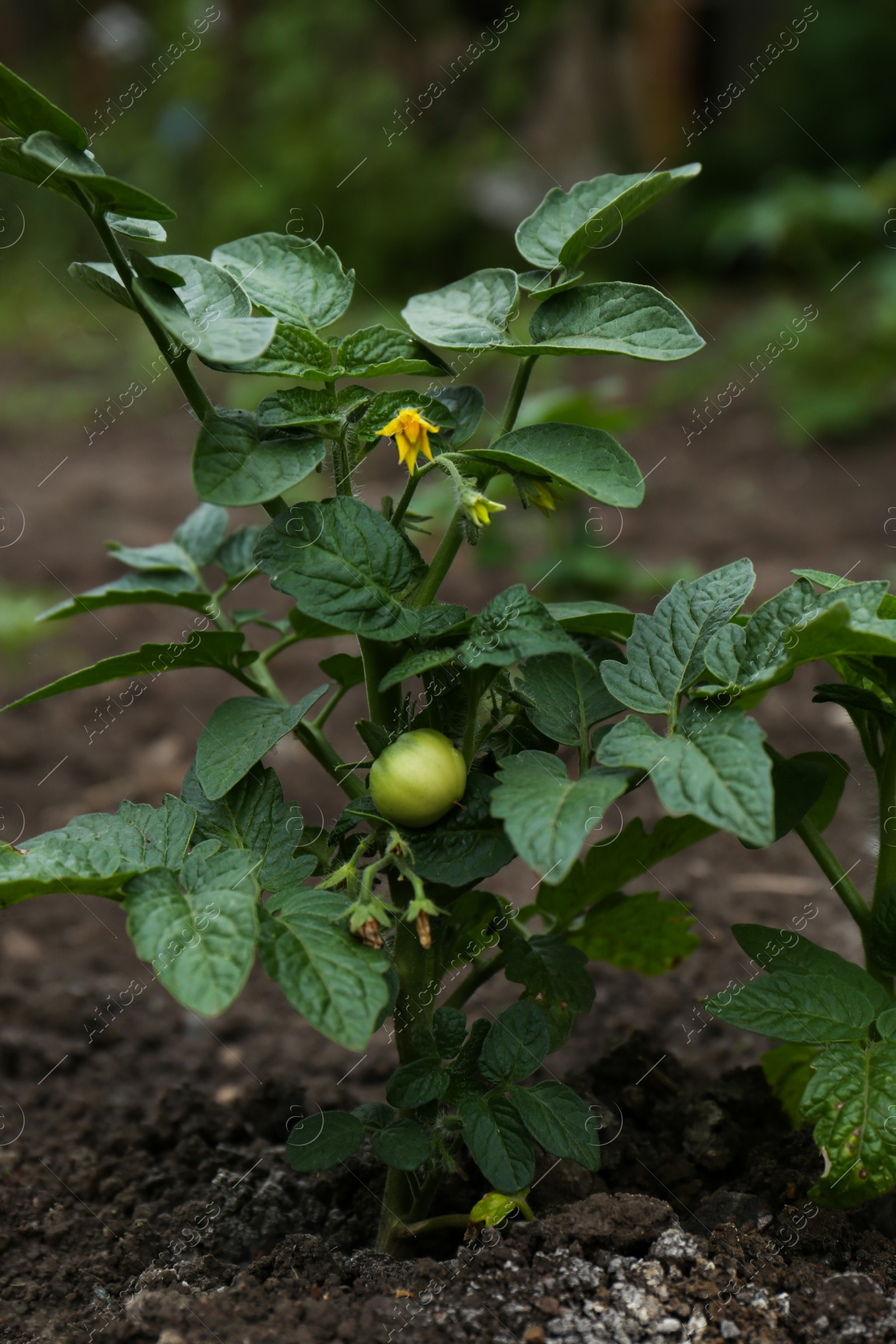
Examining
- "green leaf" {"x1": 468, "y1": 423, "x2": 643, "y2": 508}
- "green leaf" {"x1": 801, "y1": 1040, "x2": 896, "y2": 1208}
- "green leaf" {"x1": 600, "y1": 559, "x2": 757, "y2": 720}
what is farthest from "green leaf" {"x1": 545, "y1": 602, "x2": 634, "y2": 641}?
"green leaf" {"x1": 801, "y1": 1040, "x2": 896, "y2": 1208}

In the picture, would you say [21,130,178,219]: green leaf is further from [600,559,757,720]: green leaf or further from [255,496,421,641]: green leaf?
[600,559,757,720]: green leaf

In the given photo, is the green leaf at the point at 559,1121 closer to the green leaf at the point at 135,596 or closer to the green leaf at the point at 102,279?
the green leaf at the point at 135,596

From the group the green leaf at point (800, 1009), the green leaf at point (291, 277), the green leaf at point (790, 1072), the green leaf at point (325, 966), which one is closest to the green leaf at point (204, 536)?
the green leaf at point (291, 277)

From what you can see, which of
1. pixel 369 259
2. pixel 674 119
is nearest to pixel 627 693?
pixel 369 259

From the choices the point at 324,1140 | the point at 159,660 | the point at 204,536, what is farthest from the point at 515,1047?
the point at 204,536

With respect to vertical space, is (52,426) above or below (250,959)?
below

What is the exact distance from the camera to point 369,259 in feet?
25.1

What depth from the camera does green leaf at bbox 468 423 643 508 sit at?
0.97 metres

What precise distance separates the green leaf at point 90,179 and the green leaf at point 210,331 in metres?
0.07

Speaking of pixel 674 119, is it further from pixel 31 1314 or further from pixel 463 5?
pixel 31 1314

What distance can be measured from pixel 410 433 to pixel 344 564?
143mm

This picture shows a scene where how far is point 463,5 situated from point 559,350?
8.17 metres

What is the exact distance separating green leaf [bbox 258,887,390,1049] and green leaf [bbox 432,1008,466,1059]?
205mm

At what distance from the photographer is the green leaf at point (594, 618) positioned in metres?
1.11
